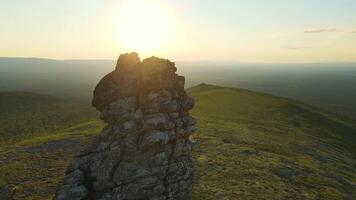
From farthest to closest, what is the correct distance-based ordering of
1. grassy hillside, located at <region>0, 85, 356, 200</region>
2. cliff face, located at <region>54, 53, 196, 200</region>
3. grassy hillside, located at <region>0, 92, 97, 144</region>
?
grassy hillside, located at <region>0, 92, 97, 144</region>
grassy hillside, located at <region>0, 85, 356, 200</region>
cliff face, located at <region>54, 53, 196, 200</region>

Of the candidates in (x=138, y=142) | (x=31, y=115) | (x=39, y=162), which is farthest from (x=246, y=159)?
(x=31, y=115)

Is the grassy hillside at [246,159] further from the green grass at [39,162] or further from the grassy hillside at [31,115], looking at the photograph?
the grassy hillside at [31,115]

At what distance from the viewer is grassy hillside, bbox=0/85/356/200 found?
3950 centimetres

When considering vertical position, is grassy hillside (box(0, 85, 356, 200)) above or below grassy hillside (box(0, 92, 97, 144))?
above

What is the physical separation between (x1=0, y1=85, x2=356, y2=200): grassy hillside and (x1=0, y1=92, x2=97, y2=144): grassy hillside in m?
19.2

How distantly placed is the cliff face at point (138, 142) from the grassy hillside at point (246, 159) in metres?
7.08

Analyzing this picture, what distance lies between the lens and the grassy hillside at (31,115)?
8575 centimetres

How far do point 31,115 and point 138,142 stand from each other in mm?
86199

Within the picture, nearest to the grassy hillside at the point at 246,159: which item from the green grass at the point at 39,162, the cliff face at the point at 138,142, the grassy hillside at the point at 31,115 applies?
the green grass at the point at 39,162

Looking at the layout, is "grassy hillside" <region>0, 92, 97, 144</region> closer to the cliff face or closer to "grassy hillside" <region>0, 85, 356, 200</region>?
"grassy hillside" <region>0, 85, 356, 200</region>

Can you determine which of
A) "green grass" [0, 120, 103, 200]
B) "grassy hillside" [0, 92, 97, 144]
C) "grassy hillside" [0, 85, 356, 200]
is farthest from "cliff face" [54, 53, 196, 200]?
"grassy hillside" [0, 92, 97, 144]

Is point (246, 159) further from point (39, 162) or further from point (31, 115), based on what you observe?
point (31, 115)

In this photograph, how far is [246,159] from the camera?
49.9 m

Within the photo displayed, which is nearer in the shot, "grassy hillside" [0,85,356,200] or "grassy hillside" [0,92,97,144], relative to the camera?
"grassy hillside" [0,85,356,200]
